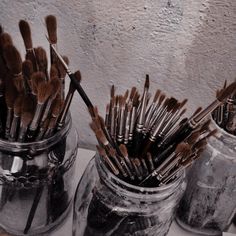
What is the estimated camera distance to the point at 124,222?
40cm

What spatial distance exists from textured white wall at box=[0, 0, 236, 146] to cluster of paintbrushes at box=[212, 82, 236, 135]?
74 mm

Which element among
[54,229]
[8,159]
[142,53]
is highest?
[142,53]

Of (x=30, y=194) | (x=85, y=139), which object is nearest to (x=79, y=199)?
(x=30, y=194)

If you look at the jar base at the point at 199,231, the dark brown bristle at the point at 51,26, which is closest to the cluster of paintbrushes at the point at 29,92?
the dark brown bristle at the point at 51,26

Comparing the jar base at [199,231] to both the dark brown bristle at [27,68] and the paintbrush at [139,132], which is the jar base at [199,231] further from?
the dark brown bristle at [27,68]

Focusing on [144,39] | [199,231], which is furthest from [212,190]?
[144,39]

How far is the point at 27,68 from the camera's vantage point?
0.38 meters

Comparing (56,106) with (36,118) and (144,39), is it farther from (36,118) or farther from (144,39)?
(144,39)

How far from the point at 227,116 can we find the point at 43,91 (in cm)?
21

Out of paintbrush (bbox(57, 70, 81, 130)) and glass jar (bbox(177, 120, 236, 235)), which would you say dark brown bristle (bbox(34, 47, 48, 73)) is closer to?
paintbrush (bbox(57, 70, 81, 130))

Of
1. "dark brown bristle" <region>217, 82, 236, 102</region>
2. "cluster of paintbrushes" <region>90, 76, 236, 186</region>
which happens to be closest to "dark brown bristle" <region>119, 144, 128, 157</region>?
"cluster of paintbrushes" <region>90, 76, 236, 186</region>

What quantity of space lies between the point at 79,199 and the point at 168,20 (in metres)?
0.23

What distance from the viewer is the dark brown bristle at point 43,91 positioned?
14.1 inches

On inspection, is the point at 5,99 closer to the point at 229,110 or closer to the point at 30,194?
the point at 30,194
